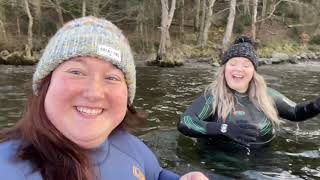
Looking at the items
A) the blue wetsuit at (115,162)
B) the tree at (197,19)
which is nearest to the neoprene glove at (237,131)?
the blue wetsuit at (115,162)

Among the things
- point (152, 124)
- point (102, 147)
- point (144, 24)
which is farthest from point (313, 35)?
point (102, 147)

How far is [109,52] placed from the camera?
7.00 ft

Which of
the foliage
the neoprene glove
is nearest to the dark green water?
the neoprene glove

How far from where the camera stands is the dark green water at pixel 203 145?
589cm

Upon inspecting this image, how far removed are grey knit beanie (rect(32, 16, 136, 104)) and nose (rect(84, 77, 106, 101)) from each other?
0.10m

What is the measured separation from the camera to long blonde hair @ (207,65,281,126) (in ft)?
19.9

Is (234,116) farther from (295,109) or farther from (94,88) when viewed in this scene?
(94,88)

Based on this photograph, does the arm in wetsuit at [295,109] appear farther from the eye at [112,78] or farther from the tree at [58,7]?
the tree at [58,7]

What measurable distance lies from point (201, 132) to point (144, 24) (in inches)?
961

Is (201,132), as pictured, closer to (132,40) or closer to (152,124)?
(152,124)

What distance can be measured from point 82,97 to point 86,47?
0.69ft

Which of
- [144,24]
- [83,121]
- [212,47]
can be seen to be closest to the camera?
[83,121]

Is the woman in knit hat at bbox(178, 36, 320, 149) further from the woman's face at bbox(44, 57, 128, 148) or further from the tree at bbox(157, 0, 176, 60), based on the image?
the tree at bbox(157, 0, 176, 60)

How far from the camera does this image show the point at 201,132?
5.94 metres
